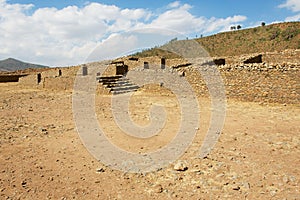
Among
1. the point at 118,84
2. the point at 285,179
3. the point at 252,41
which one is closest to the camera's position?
the point at 285,179

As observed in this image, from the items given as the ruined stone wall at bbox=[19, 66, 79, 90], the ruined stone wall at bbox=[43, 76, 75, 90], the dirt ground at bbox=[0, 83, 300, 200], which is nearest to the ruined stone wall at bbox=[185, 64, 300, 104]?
the dirt ground at bbox=[0, 83, 300, 200]

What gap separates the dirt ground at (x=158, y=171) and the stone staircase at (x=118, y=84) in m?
6.60

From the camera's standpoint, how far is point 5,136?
530cm

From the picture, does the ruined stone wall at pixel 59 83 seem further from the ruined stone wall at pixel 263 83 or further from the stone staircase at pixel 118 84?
the ruined stone wall at pixel 263 83

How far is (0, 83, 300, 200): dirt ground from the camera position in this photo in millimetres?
3064

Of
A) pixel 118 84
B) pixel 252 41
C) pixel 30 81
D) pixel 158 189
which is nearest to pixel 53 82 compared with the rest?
pixel 30 81

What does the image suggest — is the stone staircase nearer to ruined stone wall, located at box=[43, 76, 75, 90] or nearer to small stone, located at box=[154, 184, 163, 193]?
ruined stone wall, located at box=[43, 76, 75, 90]

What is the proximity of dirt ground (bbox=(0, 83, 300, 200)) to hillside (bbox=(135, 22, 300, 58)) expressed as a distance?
26.0 metres

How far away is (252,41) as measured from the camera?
33.3 m

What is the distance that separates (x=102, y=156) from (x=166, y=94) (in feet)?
25.8

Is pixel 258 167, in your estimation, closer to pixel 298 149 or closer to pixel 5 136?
pixel 298 149

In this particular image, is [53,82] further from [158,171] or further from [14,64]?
[14,64]

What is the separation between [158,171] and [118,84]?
10311mm

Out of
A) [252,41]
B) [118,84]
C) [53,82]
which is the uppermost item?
[252,41]
